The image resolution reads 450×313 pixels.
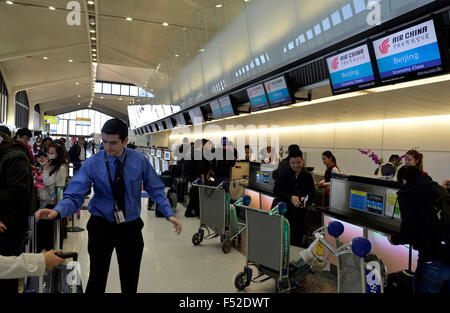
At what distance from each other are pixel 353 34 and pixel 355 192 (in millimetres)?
1867

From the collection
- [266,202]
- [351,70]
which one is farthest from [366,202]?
[266,202]

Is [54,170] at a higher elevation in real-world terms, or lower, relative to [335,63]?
lower

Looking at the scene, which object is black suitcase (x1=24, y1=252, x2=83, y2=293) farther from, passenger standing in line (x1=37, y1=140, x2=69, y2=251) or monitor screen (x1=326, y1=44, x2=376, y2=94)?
monitor screen (x1=326, y1=44, x2=376, y2=94)

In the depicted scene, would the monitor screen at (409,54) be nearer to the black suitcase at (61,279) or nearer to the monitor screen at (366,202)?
the monitor screen at (366,202)

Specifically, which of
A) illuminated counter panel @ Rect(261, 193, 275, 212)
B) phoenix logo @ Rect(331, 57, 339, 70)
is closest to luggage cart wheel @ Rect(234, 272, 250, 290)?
illuminated counter panel @ Rect(261, 193, 275, 212)

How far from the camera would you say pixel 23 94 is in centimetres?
2723

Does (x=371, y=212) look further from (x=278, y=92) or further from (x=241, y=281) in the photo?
(x=278, y=92)

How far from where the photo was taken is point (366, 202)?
4.03 m

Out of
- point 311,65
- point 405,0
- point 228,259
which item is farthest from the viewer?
point 311,65

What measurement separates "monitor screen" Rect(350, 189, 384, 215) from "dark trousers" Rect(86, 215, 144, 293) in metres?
2.69

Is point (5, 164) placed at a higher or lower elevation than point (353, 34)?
lower

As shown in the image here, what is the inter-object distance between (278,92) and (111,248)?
438 cm
